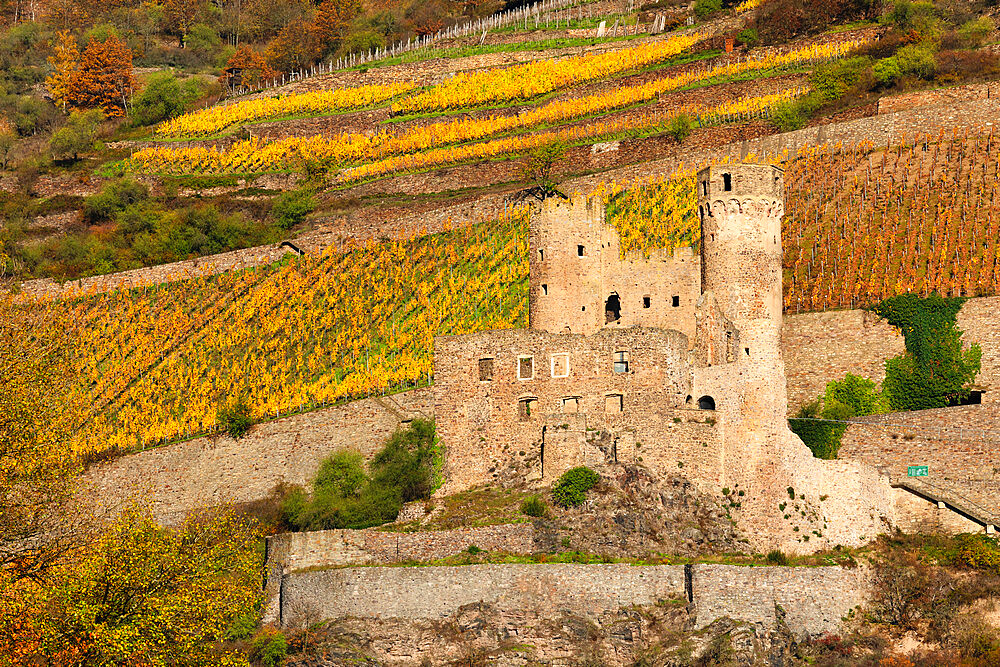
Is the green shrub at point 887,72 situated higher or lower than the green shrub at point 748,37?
lower

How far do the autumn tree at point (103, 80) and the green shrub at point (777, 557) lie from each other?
251 feet

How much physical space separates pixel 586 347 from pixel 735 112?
32759mm

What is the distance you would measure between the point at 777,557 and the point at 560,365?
776 centimetres

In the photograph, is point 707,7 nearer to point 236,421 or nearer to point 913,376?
point 913,376

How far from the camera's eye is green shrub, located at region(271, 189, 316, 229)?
218ft

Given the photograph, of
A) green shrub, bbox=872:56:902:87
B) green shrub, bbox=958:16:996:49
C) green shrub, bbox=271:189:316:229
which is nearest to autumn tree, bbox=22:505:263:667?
green shrub, bbox=872:56:902:87

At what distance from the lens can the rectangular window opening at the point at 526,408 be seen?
3575 cm

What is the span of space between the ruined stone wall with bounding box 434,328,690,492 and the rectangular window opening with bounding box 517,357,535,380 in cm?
3

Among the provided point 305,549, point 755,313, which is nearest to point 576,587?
point 305,549

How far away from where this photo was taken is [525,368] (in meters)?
36.1

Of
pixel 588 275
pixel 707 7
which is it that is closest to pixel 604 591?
pixel 588 275

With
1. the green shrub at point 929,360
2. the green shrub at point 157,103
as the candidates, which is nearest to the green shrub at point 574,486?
the green shrub at point 929,360

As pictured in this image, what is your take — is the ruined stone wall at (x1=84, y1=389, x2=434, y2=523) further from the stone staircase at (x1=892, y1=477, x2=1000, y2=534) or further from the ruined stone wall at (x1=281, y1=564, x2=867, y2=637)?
the stone staircase at (x1=892, y1=477, x2=1000, y2=534)

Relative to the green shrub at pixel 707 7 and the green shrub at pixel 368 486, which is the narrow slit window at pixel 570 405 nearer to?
the green shrub at pixel 368 486
